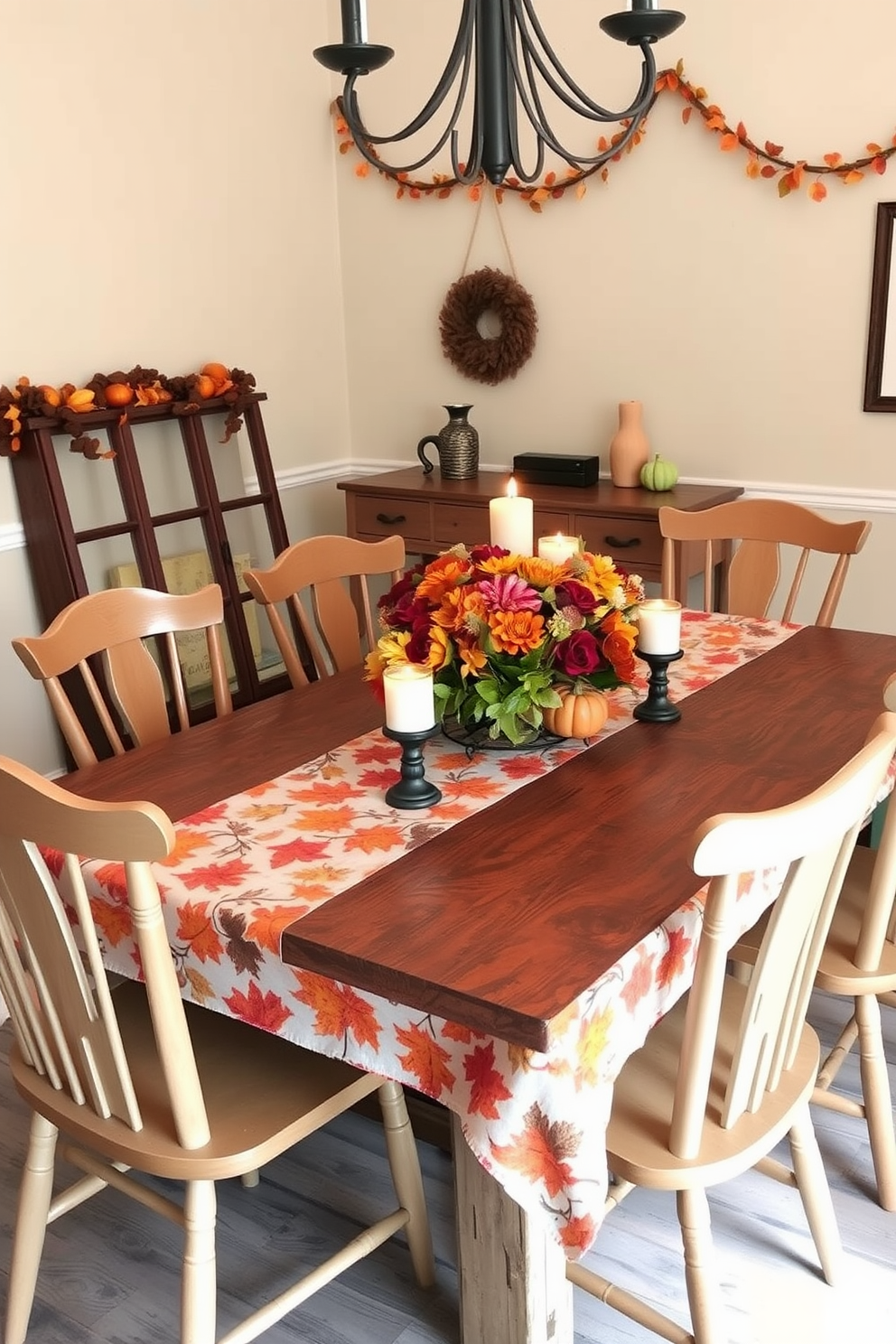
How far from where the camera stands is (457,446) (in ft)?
12.7

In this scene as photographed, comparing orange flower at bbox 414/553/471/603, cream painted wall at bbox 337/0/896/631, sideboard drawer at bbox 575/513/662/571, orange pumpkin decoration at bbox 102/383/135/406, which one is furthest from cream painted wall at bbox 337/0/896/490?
orange flower at bbox 414/553/471/603

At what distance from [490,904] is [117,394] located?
2.22 metres

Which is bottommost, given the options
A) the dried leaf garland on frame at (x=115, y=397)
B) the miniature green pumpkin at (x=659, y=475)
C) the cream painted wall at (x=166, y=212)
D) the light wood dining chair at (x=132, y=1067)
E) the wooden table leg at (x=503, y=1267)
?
the wooden table leg at (x=503, y=1267)

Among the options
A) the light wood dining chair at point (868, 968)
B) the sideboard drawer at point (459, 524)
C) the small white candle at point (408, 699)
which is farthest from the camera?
the sideboard drawer at point (459, 524)

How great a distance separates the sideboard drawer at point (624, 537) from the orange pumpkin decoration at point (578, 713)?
152cm

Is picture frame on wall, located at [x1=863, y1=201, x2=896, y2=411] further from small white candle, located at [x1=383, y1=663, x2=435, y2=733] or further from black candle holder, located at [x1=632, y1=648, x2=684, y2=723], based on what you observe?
small white candle, located at [x1=383, y1=663, x2=435, y2=733]

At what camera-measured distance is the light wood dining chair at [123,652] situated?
2.09 m

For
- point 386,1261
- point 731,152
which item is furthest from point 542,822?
point 731,152

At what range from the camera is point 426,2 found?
3.80 meters

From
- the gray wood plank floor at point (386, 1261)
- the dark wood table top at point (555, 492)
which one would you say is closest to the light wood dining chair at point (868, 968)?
the gray wood plank floor at point (386, 1261)

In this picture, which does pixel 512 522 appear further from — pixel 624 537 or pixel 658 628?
pixel 624 537

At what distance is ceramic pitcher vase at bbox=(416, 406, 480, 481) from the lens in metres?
3.86

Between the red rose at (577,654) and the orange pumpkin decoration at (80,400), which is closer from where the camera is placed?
the red rose at (577,654)

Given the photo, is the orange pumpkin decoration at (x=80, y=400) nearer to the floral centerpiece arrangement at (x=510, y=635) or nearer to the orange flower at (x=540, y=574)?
the floral centerpiece arrangement at (x=510, y=635)
